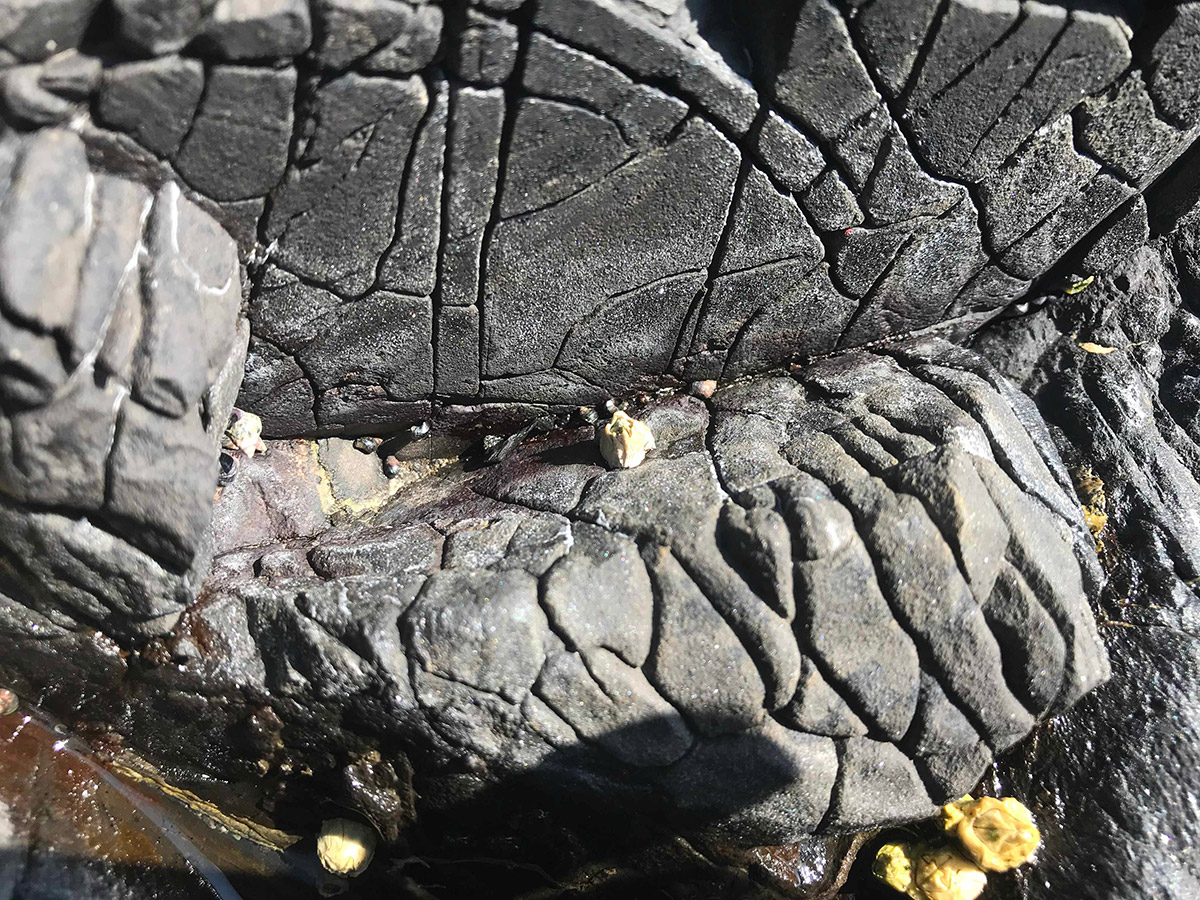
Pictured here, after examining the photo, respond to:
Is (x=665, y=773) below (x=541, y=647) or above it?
below

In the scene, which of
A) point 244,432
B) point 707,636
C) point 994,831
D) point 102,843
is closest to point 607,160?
point 707,636

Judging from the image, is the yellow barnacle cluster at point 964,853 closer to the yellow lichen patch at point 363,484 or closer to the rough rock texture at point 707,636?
the rough rock texture at point 707,636

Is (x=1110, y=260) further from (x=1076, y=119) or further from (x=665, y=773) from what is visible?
(x=665, y=773)

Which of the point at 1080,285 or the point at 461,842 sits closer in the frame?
the point at 461,842

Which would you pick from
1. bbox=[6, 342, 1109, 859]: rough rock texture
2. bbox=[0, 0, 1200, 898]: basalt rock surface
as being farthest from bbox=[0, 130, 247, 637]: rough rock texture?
bbox=[6, 342, 1109, 859]: rough rock texture

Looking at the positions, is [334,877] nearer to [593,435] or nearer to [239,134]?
[593,435]

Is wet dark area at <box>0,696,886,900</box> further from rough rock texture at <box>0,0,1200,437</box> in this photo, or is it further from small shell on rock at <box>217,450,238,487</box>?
rough rock texture at <box>0,0,1200,437</box>

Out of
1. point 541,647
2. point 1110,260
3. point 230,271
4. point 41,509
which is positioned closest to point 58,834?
point 41,509
